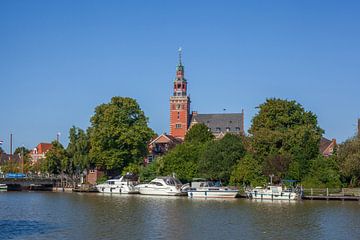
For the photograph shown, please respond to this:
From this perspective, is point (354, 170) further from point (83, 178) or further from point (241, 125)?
point (241, 125)

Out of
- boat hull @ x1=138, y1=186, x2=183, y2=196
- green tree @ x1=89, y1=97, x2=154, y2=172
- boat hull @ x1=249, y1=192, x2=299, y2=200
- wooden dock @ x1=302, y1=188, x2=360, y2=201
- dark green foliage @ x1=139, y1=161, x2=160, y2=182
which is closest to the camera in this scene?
boat hull @ x1=249, y1=192, x2=299, y2=200

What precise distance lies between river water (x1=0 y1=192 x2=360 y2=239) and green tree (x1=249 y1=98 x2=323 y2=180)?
52.0ft

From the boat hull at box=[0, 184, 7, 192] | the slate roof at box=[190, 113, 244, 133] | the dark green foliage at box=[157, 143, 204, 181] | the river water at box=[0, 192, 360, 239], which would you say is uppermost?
the slate roof at box=[190, 113, 244, 133]

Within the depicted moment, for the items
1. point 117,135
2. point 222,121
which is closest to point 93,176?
point 117,135

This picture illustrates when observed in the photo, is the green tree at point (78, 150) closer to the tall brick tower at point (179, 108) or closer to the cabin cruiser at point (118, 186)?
the cabin cruiser at point (118, 186)

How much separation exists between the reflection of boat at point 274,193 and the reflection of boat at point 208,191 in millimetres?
3506

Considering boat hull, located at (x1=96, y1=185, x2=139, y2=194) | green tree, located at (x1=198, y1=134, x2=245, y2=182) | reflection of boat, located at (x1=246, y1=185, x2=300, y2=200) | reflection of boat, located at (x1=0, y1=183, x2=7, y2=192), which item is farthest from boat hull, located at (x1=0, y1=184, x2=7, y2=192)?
reflection of boat, located at (x1=246, y1=185, x2=300, y2=200)

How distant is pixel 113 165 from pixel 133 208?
126ft

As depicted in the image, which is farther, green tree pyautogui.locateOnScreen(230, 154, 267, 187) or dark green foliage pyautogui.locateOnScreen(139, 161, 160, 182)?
dark green foliage pyautogui.locateOnScreen(139, 161, 160, 182)

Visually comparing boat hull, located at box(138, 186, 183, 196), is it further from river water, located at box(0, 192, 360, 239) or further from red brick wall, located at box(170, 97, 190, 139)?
red brick wall, located at box(170, 97, 190, 139)

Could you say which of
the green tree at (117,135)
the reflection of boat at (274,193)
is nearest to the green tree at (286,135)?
the reflection of boat at (274,193)

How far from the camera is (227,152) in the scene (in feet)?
280

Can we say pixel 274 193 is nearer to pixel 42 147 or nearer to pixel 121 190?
pixel 121 190

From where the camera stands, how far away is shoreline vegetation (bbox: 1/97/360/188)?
255 ft
